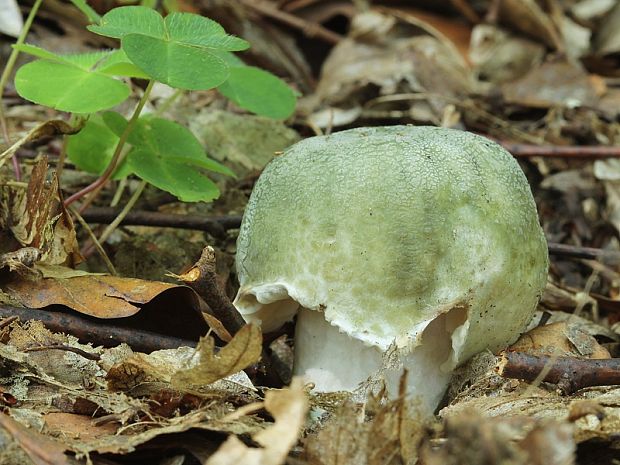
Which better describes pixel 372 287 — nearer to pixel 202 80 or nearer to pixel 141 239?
pixel 202 80

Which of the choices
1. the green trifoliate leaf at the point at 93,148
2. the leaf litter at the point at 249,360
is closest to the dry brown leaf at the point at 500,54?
the leaf litter at the point at 249,360

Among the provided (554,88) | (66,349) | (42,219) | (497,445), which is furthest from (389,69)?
(497,445)

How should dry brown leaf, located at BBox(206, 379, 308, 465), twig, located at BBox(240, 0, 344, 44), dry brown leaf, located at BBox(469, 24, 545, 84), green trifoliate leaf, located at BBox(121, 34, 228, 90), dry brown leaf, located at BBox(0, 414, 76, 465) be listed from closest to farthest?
dry brown leaf, located at BBox(206, 379, 308, 465)
dry brown leaf, located at BBox(0, 414, 76, 465)
green trifoliate leaf, located at BBox(121, 34, 228, 90)
dry brown leaf, located at BBox(469, 24, 545, 84)
twig, located at BBox(240, 0, 344, 44)

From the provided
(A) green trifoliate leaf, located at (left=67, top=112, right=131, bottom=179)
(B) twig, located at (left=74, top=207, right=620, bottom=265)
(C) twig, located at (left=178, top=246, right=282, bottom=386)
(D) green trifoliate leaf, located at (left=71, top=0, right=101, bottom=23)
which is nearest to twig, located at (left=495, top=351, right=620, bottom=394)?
(C) twig, located at (left=178, top=246, right=282, bottom=386)

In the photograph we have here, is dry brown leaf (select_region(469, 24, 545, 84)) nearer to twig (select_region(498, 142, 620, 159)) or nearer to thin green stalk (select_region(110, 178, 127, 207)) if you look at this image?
twig (select_region(498, 142, 620, 159))

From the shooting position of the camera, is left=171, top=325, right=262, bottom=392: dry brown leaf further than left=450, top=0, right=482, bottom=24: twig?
No

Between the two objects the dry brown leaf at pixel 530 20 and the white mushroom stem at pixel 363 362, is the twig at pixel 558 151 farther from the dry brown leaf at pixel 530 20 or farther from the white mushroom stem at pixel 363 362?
the dry brown leaf at pixel 530 20
